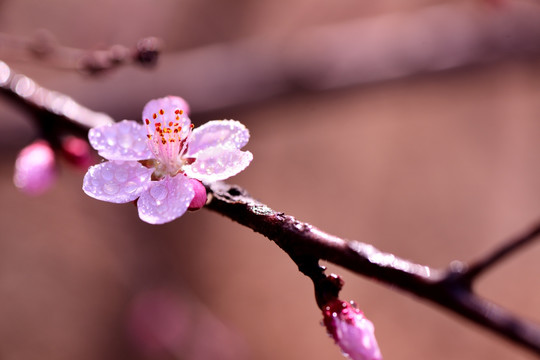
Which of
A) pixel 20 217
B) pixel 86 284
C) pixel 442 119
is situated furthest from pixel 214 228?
pixel 442 119

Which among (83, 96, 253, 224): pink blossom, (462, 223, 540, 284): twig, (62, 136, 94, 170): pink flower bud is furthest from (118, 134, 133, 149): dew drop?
(462, 223, 540, 284): twig

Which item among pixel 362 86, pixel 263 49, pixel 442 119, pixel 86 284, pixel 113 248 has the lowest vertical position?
pixel 86 284

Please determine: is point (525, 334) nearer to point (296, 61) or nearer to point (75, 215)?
point (296, 61)

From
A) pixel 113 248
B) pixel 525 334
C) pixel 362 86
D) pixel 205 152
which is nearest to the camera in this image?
pixel 525 334

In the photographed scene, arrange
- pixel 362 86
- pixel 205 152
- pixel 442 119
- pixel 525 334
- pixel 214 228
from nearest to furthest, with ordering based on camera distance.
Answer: pixel 525 334 → pixel 205 152 → pixel 362 86 → pixel 214 228 → pixel 442 119

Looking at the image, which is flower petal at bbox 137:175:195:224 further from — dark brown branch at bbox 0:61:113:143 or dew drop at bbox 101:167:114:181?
dark brown branch at bbox 0:61:113:143

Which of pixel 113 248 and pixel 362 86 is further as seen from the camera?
pixel 113 248
